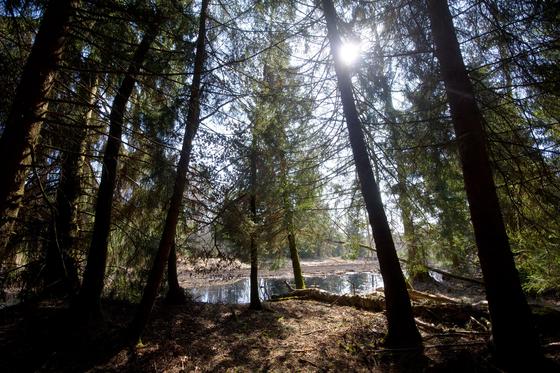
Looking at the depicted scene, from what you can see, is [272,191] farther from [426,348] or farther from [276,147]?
[426,348]

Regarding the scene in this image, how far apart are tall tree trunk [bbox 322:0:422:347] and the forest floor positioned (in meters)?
0.36

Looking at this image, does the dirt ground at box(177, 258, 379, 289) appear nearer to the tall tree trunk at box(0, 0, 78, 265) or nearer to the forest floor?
the forest floor

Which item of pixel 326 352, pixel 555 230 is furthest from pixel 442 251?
pixel 326 352

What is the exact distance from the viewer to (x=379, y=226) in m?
5.65

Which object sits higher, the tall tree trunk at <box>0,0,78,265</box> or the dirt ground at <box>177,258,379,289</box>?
the tall tree trunk at <box>0,0,78,265</box>

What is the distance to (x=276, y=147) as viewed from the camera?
27.6 feet

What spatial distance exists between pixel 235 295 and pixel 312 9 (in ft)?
61.1

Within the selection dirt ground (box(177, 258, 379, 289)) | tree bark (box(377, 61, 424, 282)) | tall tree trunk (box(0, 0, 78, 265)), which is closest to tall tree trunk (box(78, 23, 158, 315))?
dirt ground (box(177, 258, 379, 289))

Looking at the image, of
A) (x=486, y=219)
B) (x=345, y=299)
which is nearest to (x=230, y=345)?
(x=345, y=299)

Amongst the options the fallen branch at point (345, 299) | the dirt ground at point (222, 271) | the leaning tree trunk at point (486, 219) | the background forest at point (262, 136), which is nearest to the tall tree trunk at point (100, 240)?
the background forest at point (262, 136)

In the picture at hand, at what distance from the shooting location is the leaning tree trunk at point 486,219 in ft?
12.9

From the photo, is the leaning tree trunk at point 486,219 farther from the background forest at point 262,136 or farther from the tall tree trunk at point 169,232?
the tall tree trunk at point 169,232

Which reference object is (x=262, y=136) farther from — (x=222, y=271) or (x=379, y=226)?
(x=222, y=271)

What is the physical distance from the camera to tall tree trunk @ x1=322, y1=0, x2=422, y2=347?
5.15m
